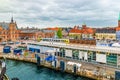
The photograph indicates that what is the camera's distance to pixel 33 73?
58750 millimetres

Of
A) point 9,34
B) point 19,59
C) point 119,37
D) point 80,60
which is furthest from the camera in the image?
point 9,34

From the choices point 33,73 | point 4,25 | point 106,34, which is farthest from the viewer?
point 106,34

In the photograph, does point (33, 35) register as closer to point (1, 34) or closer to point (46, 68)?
point (1, 34)

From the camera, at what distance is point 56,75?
55.5 metres

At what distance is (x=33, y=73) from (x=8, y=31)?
3194 inches

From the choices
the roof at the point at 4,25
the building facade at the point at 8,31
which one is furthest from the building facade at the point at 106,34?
the roof at the point at 4,25

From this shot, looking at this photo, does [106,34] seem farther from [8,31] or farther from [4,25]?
[4,25]

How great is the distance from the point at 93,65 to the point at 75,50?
10233 millimetres

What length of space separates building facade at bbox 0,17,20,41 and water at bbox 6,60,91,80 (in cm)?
6577

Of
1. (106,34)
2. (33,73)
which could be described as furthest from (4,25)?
(33,73)

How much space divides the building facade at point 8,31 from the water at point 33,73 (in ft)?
216

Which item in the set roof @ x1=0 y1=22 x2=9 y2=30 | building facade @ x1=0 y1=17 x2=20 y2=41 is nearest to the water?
building facade @ x1=0 y1=17 x2=20 y2=41

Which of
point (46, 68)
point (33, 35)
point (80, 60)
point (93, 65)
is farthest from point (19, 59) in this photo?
point (33, 35)

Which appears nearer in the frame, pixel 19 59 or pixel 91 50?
pixel 91 50
